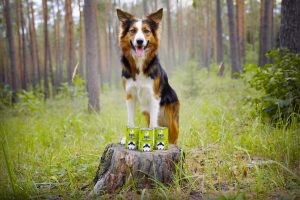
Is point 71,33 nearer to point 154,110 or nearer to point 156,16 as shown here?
point 156,16

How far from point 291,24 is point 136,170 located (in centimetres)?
423

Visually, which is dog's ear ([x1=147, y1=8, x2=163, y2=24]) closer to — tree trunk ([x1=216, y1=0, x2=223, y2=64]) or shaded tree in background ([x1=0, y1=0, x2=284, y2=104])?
shaded tree in background ([x1=0, y1=0, x2=284, y2=104])

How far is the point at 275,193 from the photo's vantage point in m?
2.51

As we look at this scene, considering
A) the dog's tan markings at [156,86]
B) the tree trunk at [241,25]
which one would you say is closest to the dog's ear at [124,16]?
the dog's tan markings at [156,86]

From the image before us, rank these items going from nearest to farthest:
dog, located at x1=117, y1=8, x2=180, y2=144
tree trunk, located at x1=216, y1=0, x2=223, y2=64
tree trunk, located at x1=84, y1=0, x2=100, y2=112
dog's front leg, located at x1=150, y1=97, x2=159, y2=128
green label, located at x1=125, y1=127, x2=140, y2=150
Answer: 1. green label, located at x1=125, y1=127, x2=140, y2=150
2. dog, located at x1=117, y1=8, x2=180, y2=144
3. dog's front leg, located at x1=150, y1=97, x2=159, y2=128
4. tree trunk, located at x1=84, y1=0, x2=100, y2=112
5. tree trunk, located at x1=216, y1=0, x2=223, y2=64

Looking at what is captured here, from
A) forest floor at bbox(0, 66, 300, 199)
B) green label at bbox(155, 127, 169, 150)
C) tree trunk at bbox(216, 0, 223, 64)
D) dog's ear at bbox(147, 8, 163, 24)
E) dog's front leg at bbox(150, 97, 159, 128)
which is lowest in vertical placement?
forest floor at bbox(0, 66, 300, 199)

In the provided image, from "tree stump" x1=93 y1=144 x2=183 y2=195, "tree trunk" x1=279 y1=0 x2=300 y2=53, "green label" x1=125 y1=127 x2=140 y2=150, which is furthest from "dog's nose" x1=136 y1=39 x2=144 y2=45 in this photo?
"tree trunk" x1=279 y1=0 x2=300 y2=53

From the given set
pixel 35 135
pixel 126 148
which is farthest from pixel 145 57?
pixel 35 135

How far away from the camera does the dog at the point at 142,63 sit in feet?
10.0

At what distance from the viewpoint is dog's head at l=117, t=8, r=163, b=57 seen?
300cm

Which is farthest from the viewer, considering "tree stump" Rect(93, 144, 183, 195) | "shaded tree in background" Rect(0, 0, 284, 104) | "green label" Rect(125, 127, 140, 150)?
"shaded tree in background" Rect(0, 0, 284, 104)

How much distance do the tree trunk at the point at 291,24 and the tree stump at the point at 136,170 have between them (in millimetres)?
3675

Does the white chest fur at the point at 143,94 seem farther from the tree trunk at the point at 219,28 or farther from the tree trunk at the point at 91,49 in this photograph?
the tree trunk at the point at 219,28

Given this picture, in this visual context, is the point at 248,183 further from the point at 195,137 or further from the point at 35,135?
the point at 35,135
